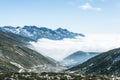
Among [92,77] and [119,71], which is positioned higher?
[119,71]

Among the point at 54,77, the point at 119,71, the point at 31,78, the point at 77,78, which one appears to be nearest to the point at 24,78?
the point at 31,78

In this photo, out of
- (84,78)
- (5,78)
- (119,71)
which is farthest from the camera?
(119,71)

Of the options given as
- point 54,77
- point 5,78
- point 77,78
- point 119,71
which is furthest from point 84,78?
point 119,71

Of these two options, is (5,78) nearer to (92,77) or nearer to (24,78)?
(24,78)

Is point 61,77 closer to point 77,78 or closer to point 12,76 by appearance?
point 77,78

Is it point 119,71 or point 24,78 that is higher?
point 119,71

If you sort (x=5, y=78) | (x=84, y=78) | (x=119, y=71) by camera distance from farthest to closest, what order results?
1. (x=119, y=71)
2. (x=84, y=78)
3. (x=5, y=78)

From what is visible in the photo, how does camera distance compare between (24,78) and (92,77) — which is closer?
(24,78)

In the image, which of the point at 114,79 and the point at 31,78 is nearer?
the point at 31,78

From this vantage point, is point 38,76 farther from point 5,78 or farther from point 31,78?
point 5,78
